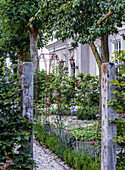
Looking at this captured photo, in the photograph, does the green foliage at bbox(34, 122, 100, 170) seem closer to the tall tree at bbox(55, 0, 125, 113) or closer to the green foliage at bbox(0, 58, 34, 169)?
the green foliage at bbox(0, 58, 34, 169)

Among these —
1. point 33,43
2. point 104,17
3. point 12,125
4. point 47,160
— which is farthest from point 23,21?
point 12,125

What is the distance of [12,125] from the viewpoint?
3162 millimetres

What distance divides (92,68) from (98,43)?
1604mm

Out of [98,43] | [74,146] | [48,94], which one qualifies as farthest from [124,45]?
[74,146]

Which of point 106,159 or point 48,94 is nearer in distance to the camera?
point 106,159

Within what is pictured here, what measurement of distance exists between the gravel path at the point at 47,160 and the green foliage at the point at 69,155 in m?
0.10

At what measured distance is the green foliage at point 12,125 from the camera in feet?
10.1

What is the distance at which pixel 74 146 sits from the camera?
5.15 metres

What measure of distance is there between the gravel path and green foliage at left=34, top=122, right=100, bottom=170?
0.34 ft

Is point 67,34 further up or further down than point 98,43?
further down

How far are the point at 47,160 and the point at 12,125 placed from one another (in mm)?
2245

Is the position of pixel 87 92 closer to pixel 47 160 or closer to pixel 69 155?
pixel 47 160

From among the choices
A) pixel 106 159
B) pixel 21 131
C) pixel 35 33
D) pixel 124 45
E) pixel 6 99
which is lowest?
pixel 106 159

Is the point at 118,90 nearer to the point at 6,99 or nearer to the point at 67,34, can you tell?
the point at 6,99
